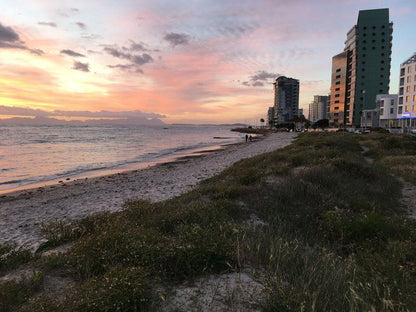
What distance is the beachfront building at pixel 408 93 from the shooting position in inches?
2881

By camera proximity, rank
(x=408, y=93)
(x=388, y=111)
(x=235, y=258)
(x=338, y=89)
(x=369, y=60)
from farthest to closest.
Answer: (x=338, y=89), (x=369, y=60), (x=388, y=111), (x=408, y=93), (x=235, y=258)

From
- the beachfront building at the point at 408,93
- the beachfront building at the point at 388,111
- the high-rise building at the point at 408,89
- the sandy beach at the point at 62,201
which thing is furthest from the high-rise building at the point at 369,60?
the sandy beach at the point at 62,201

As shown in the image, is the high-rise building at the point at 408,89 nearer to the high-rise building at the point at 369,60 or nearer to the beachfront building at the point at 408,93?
the beachfront building at the point at 408,93

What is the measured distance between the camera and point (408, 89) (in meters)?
75.5

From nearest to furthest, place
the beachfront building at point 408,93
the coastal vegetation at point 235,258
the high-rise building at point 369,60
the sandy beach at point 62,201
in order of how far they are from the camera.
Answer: the coastal vegetation at point 235,258 < the sandy beach at point 62,201 < the beachfront building at point 408,93 < the high-rise building at point 369,60

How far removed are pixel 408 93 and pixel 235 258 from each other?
96847 mm

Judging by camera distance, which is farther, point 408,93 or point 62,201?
point 408,93

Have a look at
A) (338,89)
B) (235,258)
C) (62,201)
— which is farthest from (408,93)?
(235,258)

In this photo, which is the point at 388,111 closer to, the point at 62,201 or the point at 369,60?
the point at 369,60

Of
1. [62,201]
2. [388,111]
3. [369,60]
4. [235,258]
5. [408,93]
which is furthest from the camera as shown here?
[369,60]

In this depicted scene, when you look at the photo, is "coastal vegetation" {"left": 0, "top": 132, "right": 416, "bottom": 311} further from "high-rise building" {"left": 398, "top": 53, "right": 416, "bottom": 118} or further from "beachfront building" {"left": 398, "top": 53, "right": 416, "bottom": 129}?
"high-rise building" {"left": 398, "top": 53, "right": 416, "bottom": 118}

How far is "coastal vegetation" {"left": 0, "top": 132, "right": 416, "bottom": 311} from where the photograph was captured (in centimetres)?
304

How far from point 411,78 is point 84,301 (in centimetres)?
9900

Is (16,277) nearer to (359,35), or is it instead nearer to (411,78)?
(411,78)
